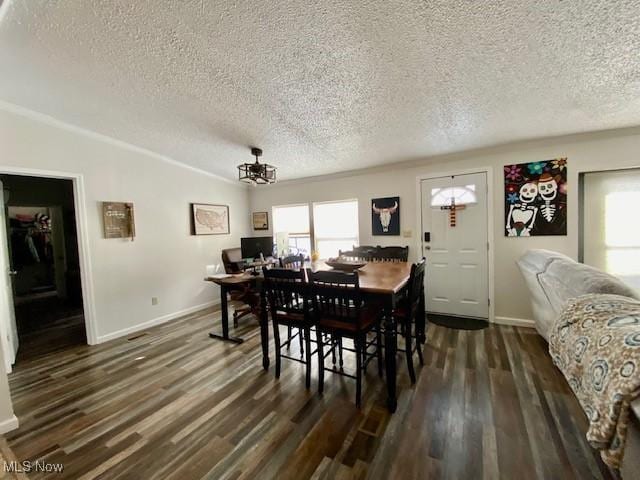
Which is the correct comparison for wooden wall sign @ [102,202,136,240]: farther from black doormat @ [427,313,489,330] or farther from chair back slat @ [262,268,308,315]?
black doormat @ [427,313,489,330]

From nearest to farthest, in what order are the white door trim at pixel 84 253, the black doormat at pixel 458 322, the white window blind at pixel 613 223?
the white window blind at pixel 613 223
the white door trim at pixel 84 253
the black doormat at pixel 458 322

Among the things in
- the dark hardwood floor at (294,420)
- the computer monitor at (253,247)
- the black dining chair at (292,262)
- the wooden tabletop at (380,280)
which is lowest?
the dark hardwood floor at (294,420)

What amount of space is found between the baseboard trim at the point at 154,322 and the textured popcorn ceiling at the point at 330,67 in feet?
8.57

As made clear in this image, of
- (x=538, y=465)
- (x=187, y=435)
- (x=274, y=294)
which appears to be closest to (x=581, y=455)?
(x=538, y=465)

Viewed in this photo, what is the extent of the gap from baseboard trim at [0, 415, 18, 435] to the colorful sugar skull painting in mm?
4989

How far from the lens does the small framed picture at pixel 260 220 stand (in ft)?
17.9

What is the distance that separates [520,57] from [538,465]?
245 centimetres

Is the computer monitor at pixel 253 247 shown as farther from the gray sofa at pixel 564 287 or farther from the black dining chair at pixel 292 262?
the gray sofa at pixel 564 287

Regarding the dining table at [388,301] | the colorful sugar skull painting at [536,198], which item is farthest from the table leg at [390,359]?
the colorful sugar skull painting at [536,198]

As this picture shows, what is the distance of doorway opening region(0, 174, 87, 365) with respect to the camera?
4391 mm

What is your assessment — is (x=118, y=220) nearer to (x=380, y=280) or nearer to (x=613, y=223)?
(x=380, y=280)

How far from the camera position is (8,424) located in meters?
1.82

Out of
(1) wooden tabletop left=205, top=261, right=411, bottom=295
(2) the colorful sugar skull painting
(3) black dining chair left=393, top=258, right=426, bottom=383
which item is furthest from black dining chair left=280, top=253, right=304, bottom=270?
(2) the colorful sugar skull painting

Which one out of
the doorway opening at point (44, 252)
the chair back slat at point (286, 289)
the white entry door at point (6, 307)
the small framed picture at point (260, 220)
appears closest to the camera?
the chair back slat at point (286, 289)
